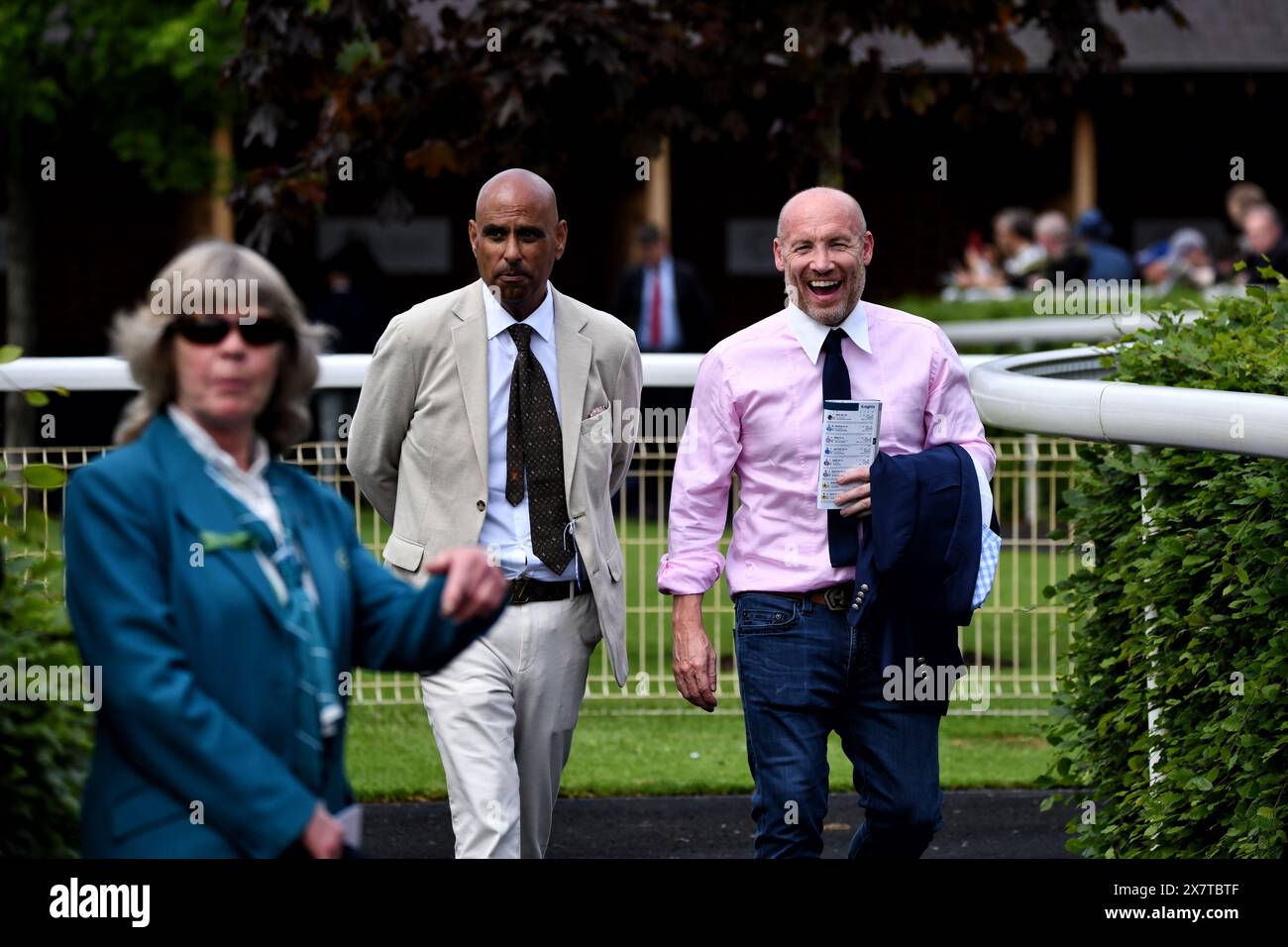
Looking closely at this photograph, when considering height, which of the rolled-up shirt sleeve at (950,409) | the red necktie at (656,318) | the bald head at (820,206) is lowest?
the rolled-up shirt sleeve at (950,409)

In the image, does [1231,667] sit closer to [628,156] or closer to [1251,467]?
[1251,467]

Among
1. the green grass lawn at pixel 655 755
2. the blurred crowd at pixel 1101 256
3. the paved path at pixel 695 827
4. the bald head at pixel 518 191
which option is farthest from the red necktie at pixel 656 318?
the bald head at pixel 518 191

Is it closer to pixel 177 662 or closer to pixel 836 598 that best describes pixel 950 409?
pixel 836 598

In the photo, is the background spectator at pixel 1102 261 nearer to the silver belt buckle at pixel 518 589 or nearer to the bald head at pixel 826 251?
the bald head at pixel 826 251

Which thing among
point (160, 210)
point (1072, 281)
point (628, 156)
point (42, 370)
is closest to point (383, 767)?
point (42, 370)

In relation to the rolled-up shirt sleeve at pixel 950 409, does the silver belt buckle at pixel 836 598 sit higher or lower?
lower

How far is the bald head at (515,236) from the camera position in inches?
215

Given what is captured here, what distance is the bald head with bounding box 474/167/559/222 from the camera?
545 cm

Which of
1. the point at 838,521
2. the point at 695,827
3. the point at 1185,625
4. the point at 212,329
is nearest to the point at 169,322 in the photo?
the point at 212,329

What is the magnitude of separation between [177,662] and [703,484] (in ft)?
7.65

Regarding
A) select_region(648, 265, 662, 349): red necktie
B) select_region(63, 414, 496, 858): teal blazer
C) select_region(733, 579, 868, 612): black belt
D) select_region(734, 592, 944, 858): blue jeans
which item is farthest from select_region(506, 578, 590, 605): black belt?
select_region(648, 265, 662, 349): red necktie

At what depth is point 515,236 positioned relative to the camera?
5492mm

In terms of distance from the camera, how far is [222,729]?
3146 millimetres

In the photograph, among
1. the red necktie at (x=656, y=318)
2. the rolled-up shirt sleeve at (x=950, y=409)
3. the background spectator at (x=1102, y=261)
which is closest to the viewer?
the rolled-up shirt sleeve at (x=950, y=409)
